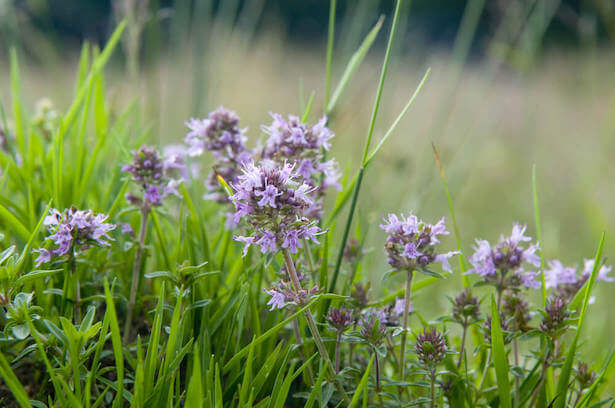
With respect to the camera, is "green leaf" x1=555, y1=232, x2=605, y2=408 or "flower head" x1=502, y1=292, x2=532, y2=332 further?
"flower head" x1=502, y1=292, x2=532, y2=332

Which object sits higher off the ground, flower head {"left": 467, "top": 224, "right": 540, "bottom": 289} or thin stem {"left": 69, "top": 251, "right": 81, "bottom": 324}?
flower head {"left": 467, "top": 224, "right": 540, "bottom": 289}

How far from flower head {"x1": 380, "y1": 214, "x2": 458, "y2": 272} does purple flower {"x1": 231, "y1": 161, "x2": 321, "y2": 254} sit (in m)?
0.22

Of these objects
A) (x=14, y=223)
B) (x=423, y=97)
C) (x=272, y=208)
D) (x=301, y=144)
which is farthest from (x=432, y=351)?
(x=423, y=97)

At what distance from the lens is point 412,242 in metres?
1.09

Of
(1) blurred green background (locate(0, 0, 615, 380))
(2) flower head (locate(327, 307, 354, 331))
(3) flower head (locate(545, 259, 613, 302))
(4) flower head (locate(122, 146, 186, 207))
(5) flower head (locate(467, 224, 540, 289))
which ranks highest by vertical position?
(1) blurred green background (locate(0, 0, 615, 380))

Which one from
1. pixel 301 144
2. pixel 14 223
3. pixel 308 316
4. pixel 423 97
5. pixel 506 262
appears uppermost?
pixel 423 97

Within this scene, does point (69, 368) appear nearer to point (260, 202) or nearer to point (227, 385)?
point (227, 385)

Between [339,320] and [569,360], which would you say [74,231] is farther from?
[569,360]

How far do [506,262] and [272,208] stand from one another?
1.78ft

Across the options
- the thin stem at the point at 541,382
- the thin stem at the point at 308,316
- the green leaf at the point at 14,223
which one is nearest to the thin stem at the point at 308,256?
the thin stem at the point at 308,316

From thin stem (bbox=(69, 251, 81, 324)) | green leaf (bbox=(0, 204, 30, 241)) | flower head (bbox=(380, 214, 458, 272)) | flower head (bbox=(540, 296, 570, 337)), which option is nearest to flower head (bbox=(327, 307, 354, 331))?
flower head (bbox=(380, 214, 458, 272))

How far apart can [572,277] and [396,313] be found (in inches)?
18.4

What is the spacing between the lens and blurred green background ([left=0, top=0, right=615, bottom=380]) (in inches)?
102

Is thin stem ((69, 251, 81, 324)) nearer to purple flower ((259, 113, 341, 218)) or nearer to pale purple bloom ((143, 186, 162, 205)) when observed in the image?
pale purple bloom ((143, 186, 162, 205))
